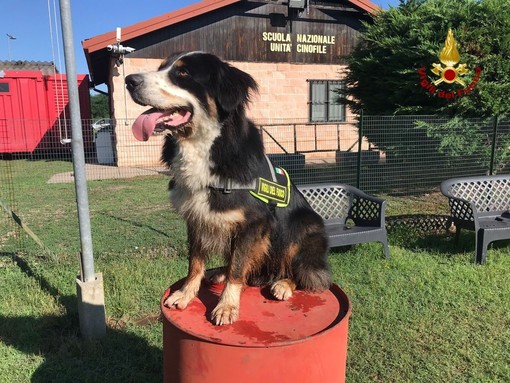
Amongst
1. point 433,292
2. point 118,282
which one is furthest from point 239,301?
point 433,292

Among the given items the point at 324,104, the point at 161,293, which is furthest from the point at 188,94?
the point at 324,104

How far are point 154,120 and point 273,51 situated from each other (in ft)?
46.9

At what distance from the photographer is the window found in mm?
16391

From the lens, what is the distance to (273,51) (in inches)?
613

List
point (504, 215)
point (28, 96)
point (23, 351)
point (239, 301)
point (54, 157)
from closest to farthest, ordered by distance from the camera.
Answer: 1. point (239, 301)
2. point (23, 351)
3. point (504, 215)
4. point (54, 157)
5. point (28, 96)

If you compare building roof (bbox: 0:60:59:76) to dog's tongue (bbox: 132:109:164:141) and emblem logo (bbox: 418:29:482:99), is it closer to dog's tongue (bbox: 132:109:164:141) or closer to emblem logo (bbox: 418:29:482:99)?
emblem logo (bbox: 418:29:482:99)

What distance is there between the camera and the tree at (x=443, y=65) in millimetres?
7957

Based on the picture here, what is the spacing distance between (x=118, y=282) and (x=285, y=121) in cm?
1234

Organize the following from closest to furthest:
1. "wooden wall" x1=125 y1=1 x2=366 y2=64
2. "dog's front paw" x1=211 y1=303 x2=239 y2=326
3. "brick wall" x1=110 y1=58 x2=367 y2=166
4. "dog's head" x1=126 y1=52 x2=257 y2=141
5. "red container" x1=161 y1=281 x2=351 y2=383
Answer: "red container" x1=161 y1=281 x2=351 y2=383 < "dog's front paw" x1=211 y1=303 x2=239 y2=326 < "dog's head" x1=126 y1=52 x2=257 y2=141 < "wooden wall" x1=125 y1=1 x2=366 y2=64 < "brick wall" x1=110 y1=58 x2=367 y2=166

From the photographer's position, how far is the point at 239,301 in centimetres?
227

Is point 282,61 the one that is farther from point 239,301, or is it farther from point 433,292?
point 239,301

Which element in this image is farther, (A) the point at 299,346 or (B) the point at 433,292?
(B) the point at 433,292

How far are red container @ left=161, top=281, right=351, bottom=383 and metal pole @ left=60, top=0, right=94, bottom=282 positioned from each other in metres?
1.57

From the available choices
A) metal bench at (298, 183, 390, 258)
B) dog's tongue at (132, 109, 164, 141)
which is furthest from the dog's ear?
metal bench at (298, 183, 390, 258)
